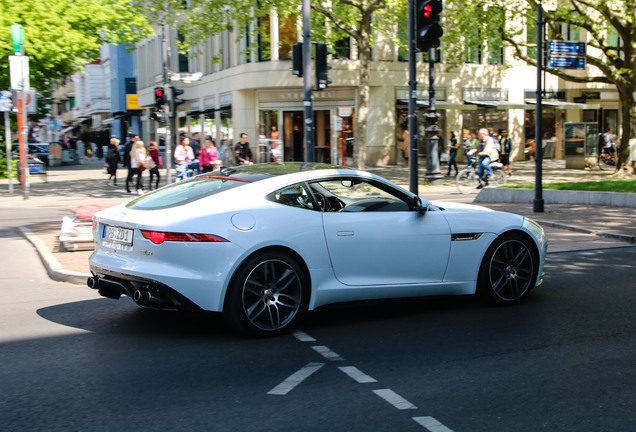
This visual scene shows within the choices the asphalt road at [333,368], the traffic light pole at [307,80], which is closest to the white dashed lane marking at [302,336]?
the asphalt road at [333,368]

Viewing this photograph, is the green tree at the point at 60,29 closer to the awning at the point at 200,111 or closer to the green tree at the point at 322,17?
the green tree at the point at 322,17

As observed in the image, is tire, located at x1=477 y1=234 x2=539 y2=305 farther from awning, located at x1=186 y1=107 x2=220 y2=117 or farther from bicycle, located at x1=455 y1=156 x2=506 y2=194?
awning, located at x1=186 y1=107 x2=220 y2=117

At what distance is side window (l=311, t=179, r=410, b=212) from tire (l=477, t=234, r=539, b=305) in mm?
1022

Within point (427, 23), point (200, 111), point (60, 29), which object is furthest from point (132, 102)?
point (427, 23)

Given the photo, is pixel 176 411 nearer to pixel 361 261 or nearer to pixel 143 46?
pixel 361 261

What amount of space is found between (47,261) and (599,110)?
4054 centimetres

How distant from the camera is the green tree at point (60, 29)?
25.1 metres

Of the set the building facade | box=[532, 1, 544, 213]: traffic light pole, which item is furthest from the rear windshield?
the building facade

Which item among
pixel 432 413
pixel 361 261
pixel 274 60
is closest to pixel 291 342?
pixel 361 261

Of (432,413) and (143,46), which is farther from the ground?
(143,46)

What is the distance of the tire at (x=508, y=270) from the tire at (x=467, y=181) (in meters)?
15.1

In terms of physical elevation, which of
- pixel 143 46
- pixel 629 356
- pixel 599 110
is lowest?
pixel 629 356

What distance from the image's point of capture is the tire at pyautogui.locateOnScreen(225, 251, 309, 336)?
5730mm

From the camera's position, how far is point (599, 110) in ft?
145
